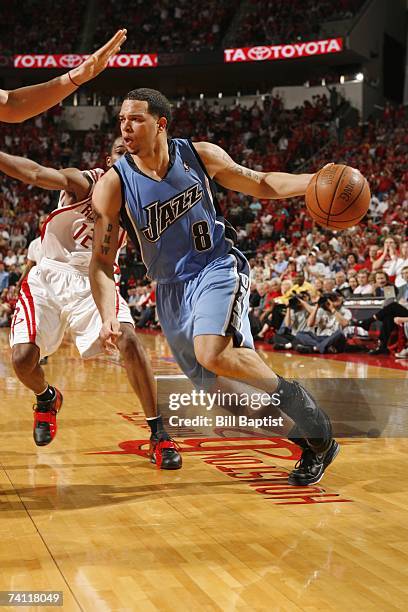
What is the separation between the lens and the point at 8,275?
68.6 feet

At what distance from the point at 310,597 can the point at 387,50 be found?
86.7 ft

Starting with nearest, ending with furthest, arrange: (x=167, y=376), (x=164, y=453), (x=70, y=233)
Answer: (x=164, y=453) < (x=70, y=233) < (x=167, y=376)

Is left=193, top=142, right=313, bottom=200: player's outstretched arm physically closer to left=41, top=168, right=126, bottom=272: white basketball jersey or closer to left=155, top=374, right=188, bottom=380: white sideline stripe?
left=41, top=168, right=126, bottom=272: white basketball jersey

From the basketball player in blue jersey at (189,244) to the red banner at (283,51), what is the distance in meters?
22.4

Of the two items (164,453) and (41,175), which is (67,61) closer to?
(41,175)

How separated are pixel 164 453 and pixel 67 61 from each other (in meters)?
26.2

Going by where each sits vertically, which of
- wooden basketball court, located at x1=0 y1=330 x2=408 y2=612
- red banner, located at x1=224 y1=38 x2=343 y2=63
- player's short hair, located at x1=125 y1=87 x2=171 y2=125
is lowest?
wooden basketball court, located at x1=0 y1=330 x2=408 y2=612

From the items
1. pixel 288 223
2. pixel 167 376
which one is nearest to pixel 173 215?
pixel 167 376

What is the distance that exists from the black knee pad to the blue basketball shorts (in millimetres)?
296

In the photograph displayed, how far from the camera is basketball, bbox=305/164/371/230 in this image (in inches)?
155

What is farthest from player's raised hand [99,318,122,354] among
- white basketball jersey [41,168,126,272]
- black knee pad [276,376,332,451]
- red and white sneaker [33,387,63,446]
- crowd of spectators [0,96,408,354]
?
crowd of spectators [0,96,408,354]

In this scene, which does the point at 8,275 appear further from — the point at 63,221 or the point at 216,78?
the point at 63,221

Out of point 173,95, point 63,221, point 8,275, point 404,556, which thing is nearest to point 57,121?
point 173,95

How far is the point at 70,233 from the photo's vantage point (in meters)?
5.26
